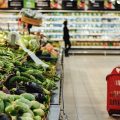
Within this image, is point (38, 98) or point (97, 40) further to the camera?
point (97, 40)

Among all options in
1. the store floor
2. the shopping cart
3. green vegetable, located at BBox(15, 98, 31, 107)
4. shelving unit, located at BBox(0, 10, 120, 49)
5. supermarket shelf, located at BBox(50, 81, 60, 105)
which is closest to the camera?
green vegetable, located at BBox(15, 98, 31, 107)

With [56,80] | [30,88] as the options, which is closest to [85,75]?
[56,80]

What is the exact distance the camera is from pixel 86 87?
10.1 m

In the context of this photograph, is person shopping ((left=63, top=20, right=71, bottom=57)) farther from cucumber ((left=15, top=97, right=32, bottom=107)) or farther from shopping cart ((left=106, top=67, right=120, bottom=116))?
cucumber ((left=15, top=97, right=32, bottom=107))

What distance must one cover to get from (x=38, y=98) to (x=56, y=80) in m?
2.06

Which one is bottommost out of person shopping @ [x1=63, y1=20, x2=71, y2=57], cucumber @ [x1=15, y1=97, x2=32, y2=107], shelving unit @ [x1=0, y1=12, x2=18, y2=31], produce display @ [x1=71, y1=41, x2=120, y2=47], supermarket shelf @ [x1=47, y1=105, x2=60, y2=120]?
produce display @ [x1=71, y1=41, x2=120, y2=47]

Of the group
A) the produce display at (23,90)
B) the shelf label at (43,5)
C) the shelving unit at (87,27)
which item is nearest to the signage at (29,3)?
the shelf label at (43,5)

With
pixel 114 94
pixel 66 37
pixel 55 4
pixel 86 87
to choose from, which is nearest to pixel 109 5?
pixel 55 4

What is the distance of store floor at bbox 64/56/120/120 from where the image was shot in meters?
7.43

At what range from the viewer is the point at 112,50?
61.9ft

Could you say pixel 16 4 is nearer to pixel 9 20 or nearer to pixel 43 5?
pixel 9 20

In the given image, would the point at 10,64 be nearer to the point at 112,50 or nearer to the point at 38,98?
the point at 38,98

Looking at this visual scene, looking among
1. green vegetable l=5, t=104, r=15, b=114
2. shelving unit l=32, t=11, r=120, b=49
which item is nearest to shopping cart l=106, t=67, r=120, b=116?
green vegetable l=5, t=104, r=15, b=114

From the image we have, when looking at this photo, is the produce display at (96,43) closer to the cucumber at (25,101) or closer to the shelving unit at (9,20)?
the shelving unit at (9,20)
